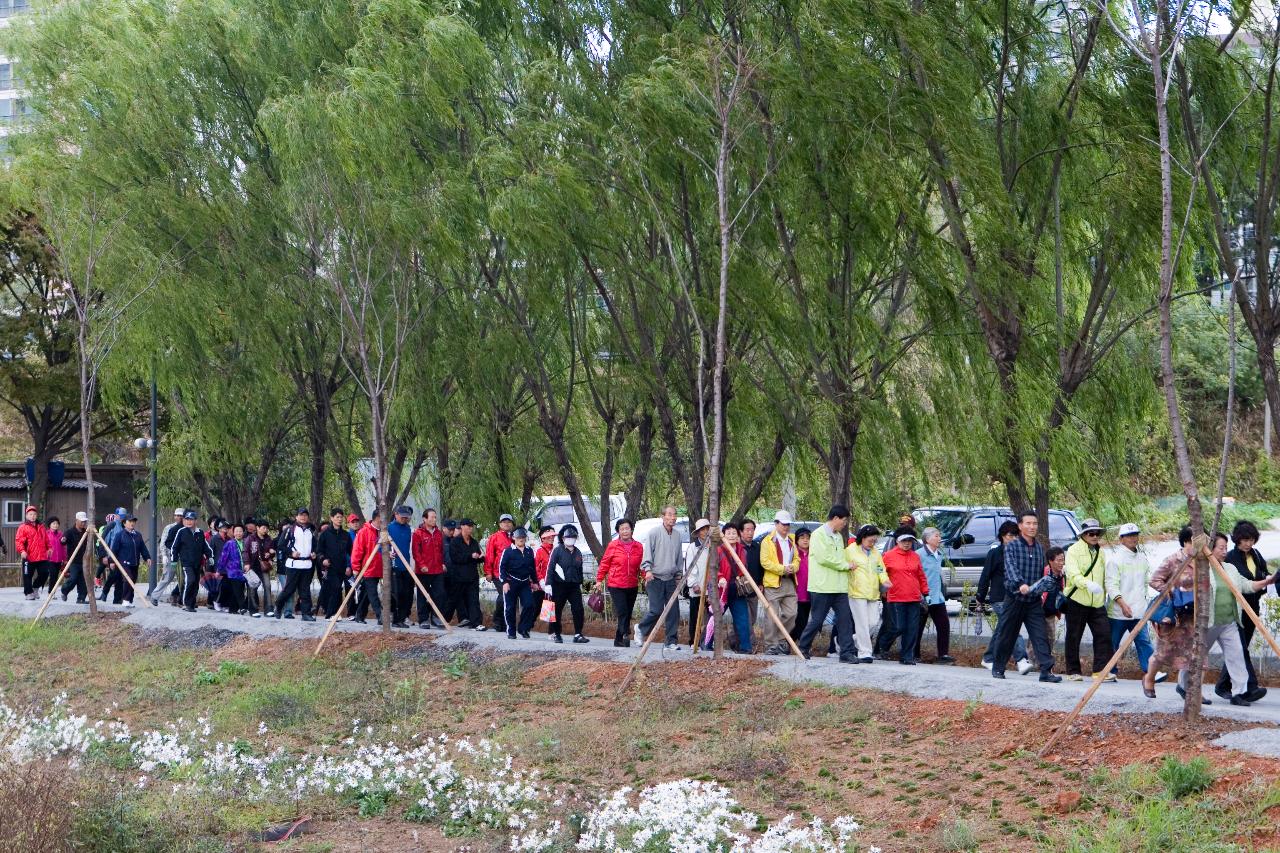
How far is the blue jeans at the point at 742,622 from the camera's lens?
1582 centimetres

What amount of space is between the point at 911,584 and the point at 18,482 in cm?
2633

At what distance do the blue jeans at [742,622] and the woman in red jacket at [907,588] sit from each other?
1.73 metres

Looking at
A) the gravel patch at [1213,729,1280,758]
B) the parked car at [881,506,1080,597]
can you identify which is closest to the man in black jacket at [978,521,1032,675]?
the gravel patch at [1213,729,1280,758]

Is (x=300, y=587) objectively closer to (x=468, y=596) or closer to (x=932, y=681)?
(x=468, y=596)

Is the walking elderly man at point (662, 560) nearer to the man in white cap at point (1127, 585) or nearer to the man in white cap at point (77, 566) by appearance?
the man in white cap at point (1127, 585)

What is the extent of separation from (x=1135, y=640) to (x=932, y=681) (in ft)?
7.94

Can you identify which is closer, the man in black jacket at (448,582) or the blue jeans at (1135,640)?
the blue jeans at (1135,640)

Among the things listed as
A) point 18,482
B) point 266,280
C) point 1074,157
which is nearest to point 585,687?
point 1074,157

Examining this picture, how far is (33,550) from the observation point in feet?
82.3

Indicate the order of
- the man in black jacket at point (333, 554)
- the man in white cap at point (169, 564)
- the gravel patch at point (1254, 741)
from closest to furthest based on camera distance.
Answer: the gravel patch at point (1254, 741)
the man in black jacket at point (333, 554)
the man in white cap at point (169, 564)

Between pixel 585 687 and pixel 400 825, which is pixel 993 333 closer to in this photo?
pixel 585 687

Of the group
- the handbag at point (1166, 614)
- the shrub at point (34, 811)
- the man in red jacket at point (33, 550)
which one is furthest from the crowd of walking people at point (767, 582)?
the shrub at point (34, 811)

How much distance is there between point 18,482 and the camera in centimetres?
3444

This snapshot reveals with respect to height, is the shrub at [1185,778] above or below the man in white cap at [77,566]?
below
